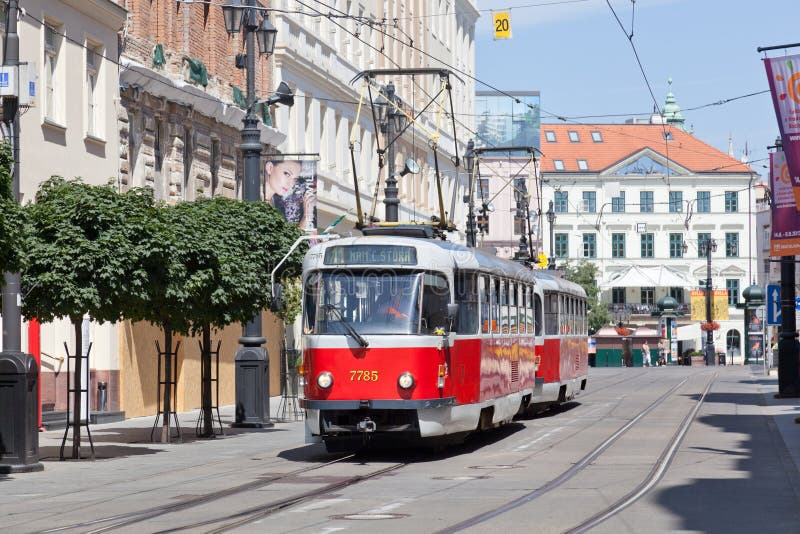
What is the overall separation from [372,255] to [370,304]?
64 cm

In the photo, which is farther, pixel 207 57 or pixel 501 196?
pixel 501 196

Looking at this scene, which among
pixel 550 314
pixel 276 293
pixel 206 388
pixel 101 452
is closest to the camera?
pixel 276 293

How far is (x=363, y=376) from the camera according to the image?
2014 centimetres

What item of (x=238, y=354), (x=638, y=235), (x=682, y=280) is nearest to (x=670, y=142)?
(x=638, y=235)

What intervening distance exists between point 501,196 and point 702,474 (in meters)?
84.4

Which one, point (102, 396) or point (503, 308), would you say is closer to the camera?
point (503, 308)

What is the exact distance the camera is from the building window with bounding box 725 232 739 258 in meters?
115

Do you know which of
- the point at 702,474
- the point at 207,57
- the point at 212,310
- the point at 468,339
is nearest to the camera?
the point at 702,474

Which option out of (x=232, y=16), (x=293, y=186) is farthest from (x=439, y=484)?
(x=293, y=186)

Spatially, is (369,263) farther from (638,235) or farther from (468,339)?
(638,235)

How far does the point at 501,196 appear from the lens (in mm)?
102125

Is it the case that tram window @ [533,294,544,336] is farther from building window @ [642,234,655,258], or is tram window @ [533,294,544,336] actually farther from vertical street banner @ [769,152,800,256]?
building window @ [642,234,655,258]

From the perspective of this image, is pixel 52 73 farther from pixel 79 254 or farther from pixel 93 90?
pixel 79 254

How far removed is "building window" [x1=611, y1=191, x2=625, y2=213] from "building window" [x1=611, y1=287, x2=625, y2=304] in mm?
5995
